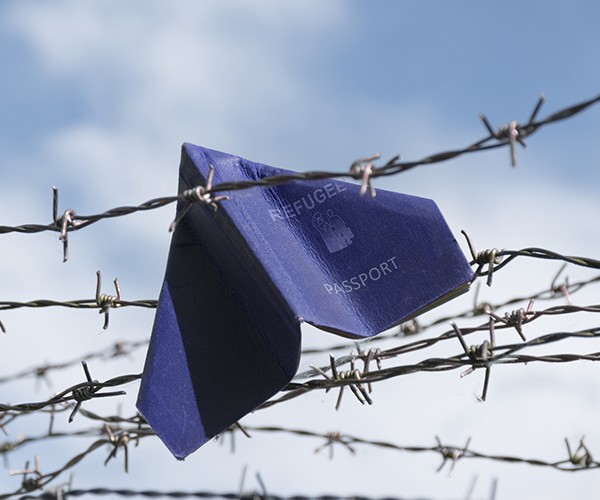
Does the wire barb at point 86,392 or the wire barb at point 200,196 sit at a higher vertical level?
the wire barb at point 200,196

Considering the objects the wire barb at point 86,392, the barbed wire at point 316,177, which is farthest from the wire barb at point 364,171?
the wire barb at point 86,392

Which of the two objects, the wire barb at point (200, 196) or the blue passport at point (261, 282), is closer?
the wire barb at point (200, 196)

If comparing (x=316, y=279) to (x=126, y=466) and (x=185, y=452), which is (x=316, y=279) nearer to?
(x=185, y=452)

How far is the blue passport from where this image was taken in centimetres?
311

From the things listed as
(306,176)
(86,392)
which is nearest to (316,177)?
(306,176)

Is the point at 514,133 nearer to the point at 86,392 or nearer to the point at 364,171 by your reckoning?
the point at 364,171

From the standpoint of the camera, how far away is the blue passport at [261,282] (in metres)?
3.11

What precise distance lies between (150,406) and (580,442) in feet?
4.71

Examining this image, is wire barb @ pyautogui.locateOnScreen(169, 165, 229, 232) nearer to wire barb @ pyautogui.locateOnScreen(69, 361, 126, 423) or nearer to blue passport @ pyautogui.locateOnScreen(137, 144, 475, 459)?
blue passport @ pyautogui.locateOnScreen(137, 144, 475, 459)

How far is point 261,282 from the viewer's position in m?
3.06

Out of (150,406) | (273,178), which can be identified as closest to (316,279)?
(273,178)

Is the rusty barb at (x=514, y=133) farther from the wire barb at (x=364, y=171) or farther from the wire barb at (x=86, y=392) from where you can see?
the wire barb at (x=86, y=392)

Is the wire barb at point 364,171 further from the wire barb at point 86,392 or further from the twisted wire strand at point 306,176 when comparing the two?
the wire barb at point 86,392

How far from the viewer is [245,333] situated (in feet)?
10.5
